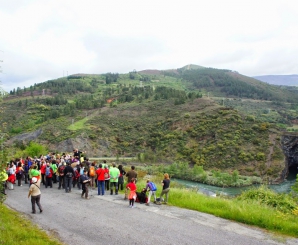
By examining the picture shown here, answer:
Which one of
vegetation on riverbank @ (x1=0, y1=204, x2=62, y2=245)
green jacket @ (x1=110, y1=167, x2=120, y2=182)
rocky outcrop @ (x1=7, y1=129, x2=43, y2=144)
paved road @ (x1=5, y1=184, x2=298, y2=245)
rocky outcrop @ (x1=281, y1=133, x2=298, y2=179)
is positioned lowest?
rocky outcrop @ (x1=281, y1=133, x2=298, y2=179)

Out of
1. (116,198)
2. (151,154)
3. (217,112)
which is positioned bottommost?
(151,154)

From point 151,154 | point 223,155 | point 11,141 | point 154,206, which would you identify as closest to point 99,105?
point 11,141

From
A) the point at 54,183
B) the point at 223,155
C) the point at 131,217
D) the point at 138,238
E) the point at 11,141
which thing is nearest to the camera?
the point at 138,238

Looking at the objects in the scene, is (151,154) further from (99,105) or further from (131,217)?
(131,217)

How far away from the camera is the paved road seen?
9.32 m

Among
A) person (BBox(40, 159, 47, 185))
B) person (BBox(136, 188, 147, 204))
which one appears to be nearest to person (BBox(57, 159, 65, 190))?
person (BBox(40, 159, 47, 185))

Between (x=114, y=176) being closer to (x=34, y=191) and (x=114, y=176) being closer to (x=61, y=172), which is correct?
(x=61, y=172)

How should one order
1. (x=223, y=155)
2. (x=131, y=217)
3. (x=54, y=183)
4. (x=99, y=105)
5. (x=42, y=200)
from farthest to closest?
1. (x=99, y=105)
2. (x=223, y=155)
3. (x=54, y=183)
4. (x=42, y=200)
5. (x=131, y=217)

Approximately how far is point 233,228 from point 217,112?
2521 inches

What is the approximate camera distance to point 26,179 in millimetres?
19703

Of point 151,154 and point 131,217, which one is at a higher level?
point 131,217

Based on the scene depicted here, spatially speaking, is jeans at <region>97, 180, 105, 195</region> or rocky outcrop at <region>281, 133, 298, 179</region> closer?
jeans at <region>97, 180, 105, 195</region>

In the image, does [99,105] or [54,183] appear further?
[99,105]

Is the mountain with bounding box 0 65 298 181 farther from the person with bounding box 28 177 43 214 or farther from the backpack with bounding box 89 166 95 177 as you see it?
the person with bounding box 28 177 43 214
